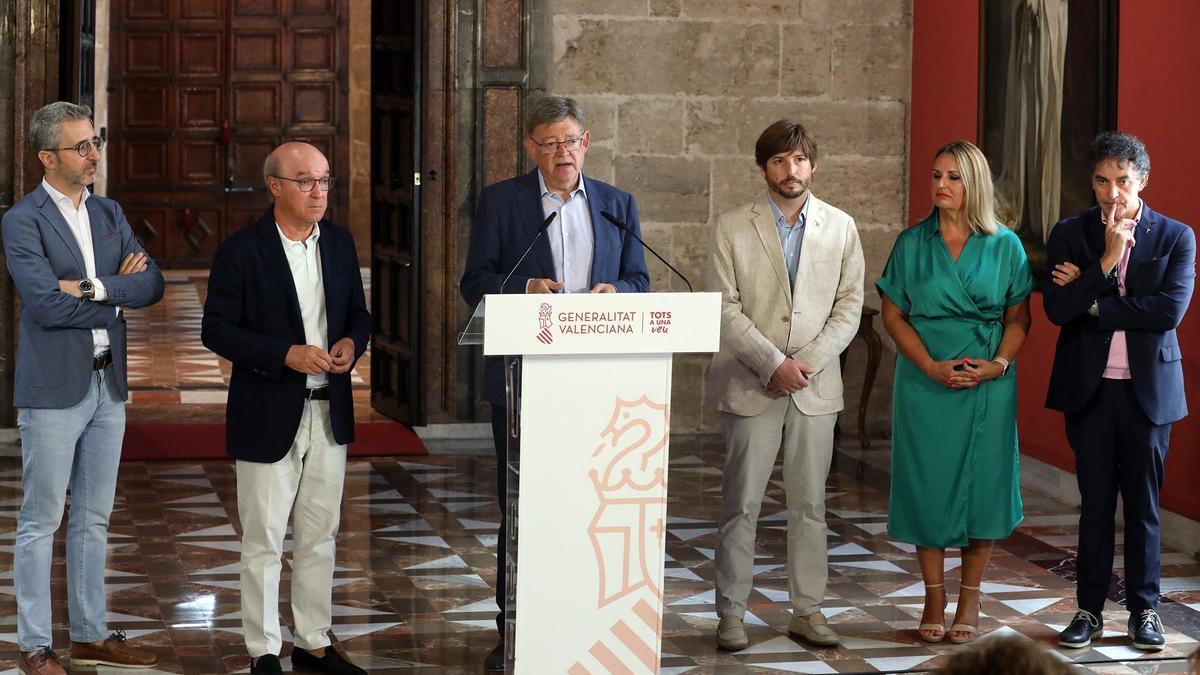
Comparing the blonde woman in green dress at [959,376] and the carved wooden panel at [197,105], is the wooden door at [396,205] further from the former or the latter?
the carved wooden panel at [197,105]

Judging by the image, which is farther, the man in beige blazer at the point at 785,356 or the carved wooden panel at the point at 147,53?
the carved wooden panel at the point at 147,53

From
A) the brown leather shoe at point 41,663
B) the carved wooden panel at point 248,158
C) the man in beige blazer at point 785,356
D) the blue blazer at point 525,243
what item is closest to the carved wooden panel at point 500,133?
the man in beige blazer at point 785,356

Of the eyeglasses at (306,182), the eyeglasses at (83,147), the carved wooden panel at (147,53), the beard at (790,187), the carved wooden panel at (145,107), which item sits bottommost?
the eyeglasses at (306,182)

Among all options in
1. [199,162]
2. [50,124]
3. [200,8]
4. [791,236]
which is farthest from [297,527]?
[200,8]

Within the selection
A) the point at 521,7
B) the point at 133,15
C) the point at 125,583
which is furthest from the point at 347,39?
the point at 125,583

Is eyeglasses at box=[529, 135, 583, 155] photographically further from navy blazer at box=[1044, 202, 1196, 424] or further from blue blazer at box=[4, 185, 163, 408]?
navy blazer at box=[1044, 202, 1196, 424]

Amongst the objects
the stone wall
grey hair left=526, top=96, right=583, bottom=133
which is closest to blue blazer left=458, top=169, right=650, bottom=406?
grey hair left=526, top=96, right=583, bottom=133

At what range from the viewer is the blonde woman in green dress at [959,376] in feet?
17.4

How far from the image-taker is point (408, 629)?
5535mm

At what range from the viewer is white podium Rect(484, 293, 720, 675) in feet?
13.5

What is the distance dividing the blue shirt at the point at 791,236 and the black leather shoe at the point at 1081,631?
1.48 meters

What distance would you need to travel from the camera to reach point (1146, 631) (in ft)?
17.5

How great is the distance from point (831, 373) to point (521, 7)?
178 inches

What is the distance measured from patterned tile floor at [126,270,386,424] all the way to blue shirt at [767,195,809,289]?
16.4ft
